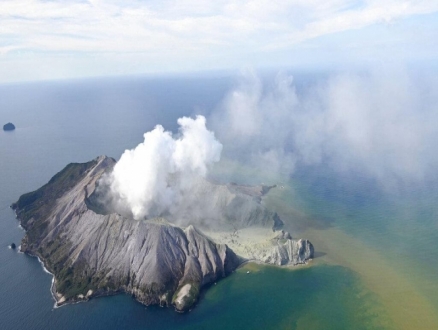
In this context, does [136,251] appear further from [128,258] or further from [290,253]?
[290,253]

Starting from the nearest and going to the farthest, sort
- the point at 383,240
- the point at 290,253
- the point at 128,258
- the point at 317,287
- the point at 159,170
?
1. the point at 317,287
2. the point at 128,258
3. the point at 290,253
4. the point at 383,240
5. the point at 159,170

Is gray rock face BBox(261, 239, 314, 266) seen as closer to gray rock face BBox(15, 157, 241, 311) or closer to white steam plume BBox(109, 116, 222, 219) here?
gray rock face BBox(15, 157, 241, 311)

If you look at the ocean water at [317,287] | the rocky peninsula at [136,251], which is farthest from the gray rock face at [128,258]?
the ocean water at [317,287]

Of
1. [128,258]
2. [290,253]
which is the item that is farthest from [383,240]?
[128,258]

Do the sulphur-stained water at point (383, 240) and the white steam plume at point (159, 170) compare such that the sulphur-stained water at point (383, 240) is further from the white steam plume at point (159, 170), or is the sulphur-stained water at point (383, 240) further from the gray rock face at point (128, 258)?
the white steam plume at point (159, 170)

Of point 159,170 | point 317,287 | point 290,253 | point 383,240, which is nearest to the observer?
point 317,287

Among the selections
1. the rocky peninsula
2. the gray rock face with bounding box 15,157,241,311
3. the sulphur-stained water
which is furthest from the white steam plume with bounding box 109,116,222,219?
the sulphur-stained water
